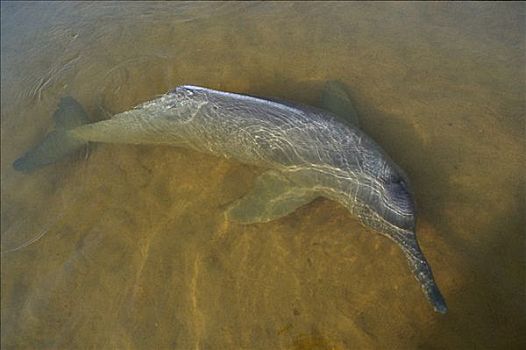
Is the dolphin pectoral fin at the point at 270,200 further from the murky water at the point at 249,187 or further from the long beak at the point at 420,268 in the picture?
the long beak at the point at 420,268

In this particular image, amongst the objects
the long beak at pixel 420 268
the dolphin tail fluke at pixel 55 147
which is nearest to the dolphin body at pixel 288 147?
the long beak at pixel 420 268

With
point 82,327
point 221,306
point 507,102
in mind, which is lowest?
point 82,327

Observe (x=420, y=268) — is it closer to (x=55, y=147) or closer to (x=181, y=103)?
(x=181, y=103)

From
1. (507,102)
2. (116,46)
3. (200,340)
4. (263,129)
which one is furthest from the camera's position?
(116,46)

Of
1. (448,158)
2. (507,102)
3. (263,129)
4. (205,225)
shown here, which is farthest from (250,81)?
(507,102)

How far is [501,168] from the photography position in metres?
5.39

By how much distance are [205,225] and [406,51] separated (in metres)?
3.40

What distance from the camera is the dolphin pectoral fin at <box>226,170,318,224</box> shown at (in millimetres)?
5352

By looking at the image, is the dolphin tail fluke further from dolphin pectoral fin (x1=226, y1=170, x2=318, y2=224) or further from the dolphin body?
dolphin pectoral fin (x1=226, y1=170, x2=318, y2=224)

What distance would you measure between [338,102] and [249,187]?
1.44 metres

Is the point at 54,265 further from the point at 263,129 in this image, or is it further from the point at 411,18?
the point at 411,18

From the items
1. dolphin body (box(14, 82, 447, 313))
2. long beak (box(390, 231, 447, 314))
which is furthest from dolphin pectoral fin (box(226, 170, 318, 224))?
long beak (box(390, 231, 447, 314))

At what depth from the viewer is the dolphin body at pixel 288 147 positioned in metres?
4.80

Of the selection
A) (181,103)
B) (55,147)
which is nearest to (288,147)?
(181,103)
